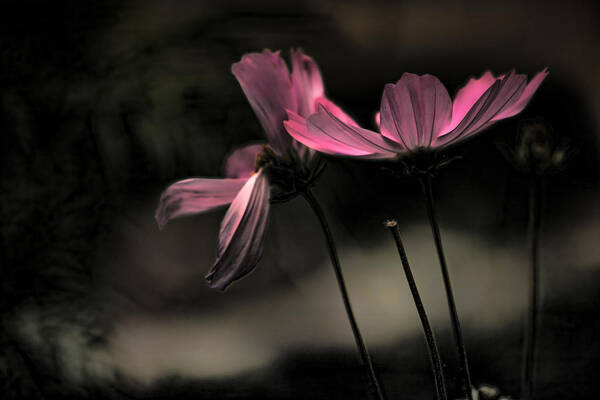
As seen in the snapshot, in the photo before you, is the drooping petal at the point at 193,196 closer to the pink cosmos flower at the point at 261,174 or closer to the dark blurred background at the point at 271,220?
the pink cosmos flower at the point at 261,174

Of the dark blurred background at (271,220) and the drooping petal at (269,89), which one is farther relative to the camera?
the dark blurred background at (271,220)

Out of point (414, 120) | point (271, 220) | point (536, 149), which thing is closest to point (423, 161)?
point (414, 120)

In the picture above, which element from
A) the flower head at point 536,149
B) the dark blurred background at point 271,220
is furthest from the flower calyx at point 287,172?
the dark blurred background at point 271,220

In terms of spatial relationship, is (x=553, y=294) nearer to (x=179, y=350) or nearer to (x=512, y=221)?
(x=512, y=221)

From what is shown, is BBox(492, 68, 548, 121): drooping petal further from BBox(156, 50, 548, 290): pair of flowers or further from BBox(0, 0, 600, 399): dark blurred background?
BBox(0, 0, 600, 399): dark blurred background

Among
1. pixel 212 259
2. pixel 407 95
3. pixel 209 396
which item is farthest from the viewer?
pixel 212 259

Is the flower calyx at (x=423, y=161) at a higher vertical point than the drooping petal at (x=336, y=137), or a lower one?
lower

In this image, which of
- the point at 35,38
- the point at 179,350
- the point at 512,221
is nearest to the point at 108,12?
the point at 35,38
